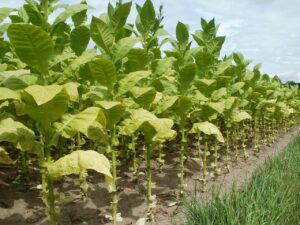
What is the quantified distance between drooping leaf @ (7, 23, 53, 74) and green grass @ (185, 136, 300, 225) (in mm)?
1849

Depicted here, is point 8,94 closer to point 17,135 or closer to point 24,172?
point 17,135

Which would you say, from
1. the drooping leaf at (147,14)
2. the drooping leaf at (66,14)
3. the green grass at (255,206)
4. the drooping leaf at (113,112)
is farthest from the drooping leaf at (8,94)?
the drooping leaf at (147,14)

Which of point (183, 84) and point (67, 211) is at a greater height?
point (183, 84)

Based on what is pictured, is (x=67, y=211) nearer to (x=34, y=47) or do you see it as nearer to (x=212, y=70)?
(x=34, y=47)

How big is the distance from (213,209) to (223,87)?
9.19 ft

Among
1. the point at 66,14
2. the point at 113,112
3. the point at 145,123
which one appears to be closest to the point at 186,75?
the point at 145,123

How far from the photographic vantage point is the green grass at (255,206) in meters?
3.29

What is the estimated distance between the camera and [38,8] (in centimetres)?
380

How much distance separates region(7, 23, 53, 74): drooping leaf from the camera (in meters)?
2.65

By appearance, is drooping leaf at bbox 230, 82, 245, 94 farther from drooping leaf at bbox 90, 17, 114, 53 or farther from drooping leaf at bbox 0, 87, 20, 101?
drooping leaf at bbox 0, 87, 20, 101

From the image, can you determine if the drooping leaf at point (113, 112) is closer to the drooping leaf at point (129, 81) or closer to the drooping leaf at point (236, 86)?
the drooping leaf at point (129, 81)

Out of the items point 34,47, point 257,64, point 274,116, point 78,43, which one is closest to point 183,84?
point 78,43

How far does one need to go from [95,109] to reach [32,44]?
654mm

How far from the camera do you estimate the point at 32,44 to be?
9.16 feet
